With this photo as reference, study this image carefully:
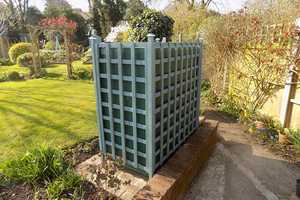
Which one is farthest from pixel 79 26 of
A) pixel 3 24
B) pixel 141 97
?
pixel 141 97

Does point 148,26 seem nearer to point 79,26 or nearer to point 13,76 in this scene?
point 13,76

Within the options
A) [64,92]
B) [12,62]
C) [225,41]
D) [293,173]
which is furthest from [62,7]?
[293,173]

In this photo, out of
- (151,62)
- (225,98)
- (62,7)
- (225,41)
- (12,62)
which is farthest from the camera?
(62,7)

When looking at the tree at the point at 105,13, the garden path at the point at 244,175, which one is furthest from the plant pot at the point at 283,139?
the tree at the point at 105,13

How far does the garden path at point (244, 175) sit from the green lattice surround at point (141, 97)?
687 mm

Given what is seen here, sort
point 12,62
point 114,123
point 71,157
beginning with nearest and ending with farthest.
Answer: point 114,123
point 71,157
point 12,62

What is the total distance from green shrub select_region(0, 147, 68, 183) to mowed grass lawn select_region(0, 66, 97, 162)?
40cm

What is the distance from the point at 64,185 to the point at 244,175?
8.21 ft

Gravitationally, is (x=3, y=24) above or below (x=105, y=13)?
below

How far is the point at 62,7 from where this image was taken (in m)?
22.5

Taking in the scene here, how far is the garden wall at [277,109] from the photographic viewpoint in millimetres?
4035

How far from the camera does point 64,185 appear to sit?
2289 millimetres

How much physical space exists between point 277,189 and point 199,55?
2.26 meters

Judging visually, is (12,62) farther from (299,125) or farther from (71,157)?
(299,125)
